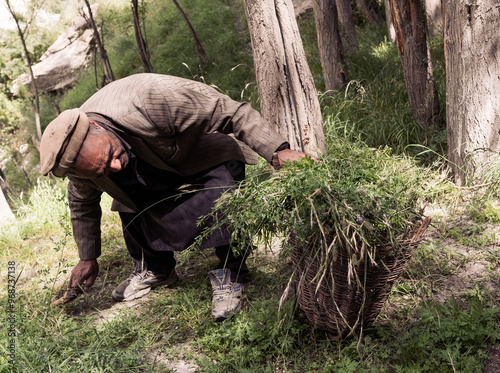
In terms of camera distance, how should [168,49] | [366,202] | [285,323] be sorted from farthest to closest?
1. [168,49]
2. [285,323]
3. [366,202]

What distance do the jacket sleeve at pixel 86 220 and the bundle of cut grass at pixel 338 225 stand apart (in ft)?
3.59

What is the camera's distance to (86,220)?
2799mm

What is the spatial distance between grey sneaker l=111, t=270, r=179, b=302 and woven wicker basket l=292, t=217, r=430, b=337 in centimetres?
129

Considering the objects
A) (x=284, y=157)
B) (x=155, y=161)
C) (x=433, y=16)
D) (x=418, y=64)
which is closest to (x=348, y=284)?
(x=284, y=157)

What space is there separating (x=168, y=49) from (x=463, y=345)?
981 centimetres

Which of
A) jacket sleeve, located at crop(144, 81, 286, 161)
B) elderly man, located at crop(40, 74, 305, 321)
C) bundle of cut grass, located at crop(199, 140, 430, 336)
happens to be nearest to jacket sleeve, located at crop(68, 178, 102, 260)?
elderly man, located at crop(40, 74, 305, 321)

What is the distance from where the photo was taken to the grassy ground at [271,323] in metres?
2.09

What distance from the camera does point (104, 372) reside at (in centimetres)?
220

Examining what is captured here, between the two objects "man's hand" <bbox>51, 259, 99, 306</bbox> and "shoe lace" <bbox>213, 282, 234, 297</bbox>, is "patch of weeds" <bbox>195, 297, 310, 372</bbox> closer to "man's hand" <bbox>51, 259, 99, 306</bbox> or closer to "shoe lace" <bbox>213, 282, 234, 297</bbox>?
"shoe lace" <bbox>213, 282, 234, 297</bbox>

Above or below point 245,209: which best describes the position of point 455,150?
below

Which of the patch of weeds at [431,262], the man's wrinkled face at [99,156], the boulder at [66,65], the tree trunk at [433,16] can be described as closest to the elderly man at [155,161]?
the man's wrinkled face at [99,156]

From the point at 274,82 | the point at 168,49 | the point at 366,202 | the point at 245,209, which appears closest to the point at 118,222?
the point at 274,82

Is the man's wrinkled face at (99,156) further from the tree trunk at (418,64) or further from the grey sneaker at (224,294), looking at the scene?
the tree trunk at (418,64)

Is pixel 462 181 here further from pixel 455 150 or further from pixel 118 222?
pixel 118 222
